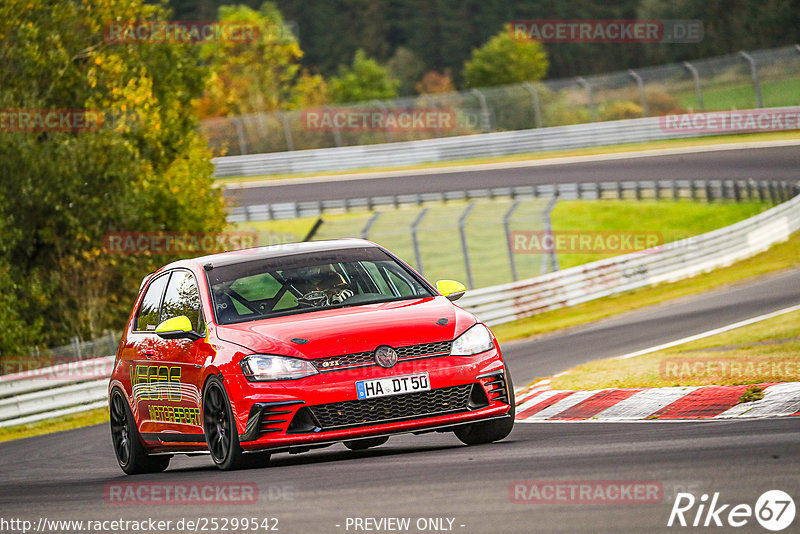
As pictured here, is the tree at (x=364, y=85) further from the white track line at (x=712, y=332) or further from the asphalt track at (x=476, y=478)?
the asphalt track at (x=476, y=478)

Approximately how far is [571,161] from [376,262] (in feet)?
121

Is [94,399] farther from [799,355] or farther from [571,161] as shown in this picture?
[571,161]

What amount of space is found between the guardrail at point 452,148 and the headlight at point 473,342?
3914 cm

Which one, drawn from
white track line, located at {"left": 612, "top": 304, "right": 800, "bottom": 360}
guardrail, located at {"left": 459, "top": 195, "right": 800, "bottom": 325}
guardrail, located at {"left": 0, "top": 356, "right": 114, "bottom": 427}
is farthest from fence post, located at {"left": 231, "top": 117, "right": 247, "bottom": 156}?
white track line, located at {"left": 612, "top": 304, "right": 800, "bottom": 360}

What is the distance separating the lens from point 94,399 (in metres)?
19.6

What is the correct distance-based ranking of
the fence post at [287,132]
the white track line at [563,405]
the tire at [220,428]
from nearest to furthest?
the tire at [220,428] → the white track line at [563,405] → the fence post at [287,132]

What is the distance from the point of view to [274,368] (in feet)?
25.9

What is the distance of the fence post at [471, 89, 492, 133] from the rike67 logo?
4457cm

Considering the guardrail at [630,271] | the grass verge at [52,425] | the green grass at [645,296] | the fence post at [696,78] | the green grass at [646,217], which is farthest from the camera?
the fence post at [696,78]

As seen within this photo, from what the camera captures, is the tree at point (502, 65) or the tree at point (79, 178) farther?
the tree at point (502, 65)

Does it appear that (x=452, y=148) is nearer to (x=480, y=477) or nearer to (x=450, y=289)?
(x=450, y=289)

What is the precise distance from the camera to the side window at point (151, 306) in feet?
31.7

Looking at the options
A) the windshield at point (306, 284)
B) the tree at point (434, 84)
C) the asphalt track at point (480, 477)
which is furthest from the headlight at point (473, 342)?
the tree at point (434, 84)

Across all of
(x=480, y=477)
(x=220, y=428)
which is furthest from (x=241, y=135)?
(x=480, y=477)
